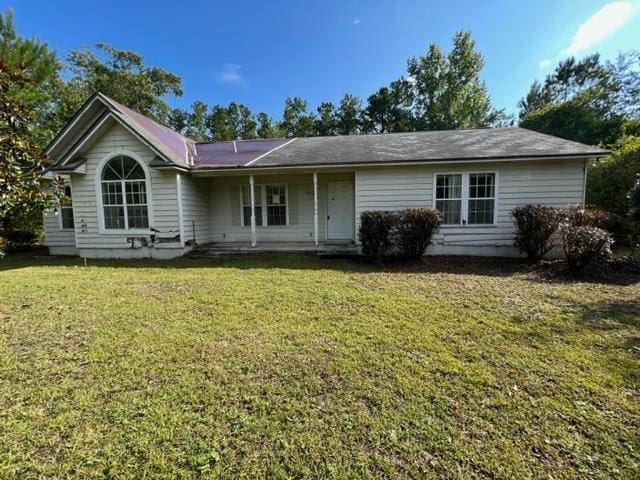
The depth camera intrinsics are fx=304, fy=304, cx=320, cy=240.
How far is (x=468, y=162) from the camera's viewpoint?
8.93 meters

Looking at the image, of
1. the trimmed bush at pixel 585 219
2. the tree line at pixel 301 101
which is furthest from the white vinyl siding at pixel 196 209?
the tree line at pixel 301 101

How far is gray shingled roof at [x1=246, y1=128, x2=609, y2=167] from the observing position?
8820 millimetres

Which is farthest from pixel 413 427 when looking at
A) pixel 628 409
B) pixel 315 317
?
pixel 315 317

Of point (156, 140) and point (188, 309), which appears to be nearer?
point (188, 309)

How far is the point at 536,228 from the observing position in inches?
307

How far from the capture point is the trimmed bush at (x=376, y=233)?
8297mm

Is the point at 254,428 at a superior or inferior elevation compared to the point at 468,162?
inferior

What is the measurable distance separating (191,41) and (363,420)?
29446mm

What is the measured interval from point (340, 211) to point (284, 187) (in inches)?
90.8

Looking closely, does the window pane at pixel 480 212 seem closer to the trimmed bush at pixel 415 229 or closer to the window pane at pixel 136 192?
the trimmed bush at pixel 415 229

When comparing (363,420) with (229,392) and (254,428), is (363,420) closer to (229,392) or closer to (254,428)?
(254,428)

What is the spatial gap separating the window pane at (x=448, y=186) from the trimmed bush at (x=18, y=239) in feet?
52.7

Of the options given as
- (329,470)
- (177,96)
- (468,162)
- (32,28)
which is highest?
(177,96)

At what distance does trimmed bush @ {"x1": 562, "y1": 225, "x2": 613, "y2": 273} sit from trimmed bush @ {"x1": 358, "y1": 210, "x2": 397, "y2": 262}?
3.96 metres
